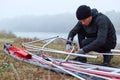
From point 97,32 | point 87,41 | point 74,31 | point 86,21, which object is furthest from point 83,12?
point 74,31

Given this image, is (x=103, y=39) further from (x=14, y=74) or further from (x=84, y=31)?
(x=14, y=74)

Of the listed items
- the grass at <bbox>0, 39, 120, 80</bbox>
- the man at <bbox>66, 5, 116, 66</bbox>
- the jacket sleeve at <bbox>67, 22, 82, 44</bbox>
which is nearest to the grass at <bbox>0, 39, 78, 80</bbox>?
the grass at <bbox>0, 39, 120, 80</bbox>

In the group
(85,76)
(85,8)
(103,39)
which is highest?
(85,8)

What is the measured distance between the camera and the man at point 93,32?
321 inches

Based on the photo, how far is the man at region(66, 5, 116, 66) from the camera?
8.15 m

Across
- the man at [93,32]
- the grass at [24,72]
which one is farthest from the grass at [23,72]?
the man at [93,32]

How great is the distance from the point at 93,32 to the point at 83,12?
2.08 ft

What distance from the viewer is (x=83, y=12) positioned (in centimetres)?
823

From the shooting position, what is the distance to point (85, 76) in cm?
748

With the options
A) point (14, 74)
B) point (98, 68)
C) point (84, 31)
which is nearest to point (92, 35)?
point (84, 31)

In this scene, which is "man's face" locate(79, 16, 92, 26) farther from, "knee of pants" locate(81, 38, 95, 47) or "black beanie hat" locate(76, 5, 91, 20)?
"knee of pants" locate(81, 38, 95, 47)

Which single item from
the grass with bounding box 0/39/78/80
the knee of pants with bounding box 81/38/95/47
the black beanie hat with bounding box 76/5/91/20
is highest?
the black beanie hat with bounding box 76/5/91/20

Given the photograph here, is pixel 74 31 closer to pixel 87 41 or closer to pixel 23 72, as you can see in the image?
pixel 87 41

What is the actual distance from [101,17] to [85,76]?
4.76ft
